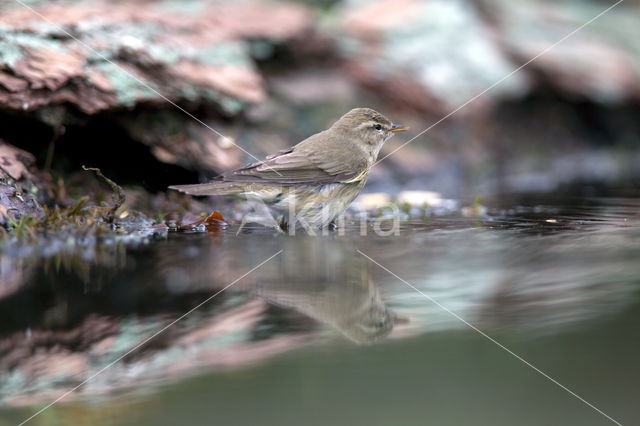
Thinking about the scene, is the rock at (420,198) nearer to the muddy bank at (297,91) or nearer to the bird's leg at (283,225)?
the muddy bank at (297,91)

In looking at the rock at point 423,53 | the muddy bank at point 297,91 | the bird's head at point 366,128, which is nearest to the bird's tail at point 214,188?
the muddy bank at point 297,91

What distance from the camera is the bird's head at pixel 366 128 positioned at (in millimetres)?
6539

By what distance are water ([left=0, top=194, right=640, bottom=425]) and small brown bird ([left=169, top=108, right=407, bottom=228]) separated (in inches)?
32.2

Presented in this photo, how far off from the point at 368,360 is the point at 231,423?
72cm

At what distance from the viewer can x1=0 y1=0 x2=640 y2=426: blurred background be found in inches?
106

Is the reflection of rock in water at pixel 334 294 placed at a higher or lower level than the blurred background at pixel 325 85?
lower

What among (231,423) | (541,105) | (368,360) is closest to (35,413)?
(231,423)

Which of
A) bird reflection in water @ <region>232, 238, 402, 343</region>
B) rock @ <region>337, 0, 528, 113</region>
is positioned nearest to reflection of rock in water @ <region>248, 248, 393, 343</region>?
bird reflection in water @ <region>232, 238, 402, 343</region>

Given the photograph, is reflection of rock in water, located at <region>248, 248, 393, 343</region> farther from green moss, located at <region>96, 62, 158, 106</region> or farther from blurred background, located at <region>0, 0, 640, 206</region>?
blurred background, located at <region>0, 0, 640, 206</region>

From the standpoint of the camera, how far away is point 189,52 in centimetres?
691

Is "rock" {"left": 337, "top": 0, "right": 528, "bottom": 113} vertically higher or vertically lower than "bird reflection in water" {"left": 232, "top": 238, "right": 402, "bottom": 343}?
higher

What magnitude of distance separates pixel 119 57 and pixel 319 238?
8.27ft

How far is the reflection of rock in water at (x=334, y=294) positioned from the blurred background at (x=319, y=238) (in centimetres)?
2

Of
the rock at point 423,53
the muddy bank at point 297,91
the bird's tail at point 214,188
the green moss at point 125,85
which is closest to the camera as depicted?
the bird's tail at point 214,188
